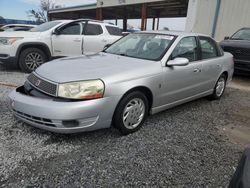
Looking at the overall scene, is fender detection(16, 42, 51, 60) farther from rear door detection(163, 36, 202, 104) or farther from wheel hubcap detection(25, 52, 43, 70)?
rear door detection(163, 36, 202, 104)

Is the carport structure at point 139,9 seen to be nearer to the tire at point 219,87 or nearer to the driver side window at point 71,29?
the driver side window at point 71,29

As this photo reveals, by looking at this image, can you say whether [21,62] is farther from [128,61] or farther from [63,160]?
[63,160]

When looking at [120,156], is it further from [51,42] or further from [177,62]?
[51,42]

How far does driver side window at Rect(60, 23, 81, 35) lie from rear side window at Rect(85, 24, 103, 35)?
0.93 feet

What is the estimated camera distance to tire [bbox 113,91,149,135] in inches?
128

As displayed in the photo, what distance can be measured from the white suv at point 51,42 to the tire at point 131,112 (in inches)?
181

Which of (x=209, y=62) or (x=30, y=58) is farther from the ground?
(x=209, y=62)

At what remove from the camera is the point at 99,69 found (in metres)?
3.30

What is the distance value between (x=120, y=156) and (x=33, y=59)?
5.18 m

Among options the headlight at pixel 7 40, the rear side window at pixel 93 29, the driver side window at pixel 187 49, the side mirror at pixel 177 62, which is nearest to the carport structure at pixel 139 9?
the rear side window at pixel 93 29

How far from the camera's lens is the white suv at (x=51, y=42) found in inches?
262

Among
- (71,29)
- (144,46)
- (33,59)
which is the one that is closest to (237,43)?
(144,46)

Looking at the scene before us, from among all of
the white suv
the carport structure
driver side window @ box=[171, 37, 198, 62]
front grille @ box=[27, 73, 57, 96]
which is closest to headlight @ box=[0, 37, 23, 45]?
the white suv

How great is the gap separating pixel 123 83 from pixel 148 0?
604 inches
